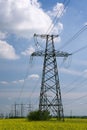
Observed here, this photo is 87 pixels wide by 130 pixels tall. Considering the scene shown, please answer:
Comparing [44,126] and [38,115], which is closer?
[44,126]

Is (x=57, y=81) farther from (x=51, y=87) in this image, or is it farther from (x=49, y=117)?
(x=49, y=117)

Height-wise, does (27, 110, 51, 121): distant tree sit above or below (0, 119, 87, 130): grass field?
above

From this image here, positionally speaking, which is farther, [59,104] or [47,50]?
[47,50]

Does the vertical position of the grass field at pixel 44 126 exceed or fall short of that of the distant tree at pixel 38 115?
it falls short

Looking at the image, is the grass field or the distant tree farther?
the distant tree

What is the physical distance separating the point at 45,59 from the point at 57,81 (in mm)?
5069

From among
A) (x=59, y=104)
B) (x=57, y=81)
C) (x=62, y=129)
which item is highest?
(x=57, y=81)

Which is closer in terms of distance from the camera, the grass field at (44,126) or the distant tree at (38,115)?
the grass field at (44,126)

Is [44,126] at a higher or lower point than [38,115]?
lower

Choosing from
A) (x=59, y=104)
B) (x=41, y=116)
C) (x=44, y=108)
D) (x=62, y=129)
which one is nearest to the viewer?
(x=62, y=129)

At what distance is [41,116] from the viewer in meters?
73.8

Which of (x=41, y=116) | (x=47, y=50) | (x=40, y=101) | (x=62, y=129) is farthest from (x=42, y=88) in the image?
(x=62, y=129)

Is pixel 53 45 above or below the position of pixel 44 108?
above

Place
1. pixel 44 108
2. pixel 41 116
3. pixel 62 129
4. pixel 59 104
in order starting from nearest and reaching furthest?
pixel 62 129, pixel 59 104, pixel 44 108, pixel 41 116
